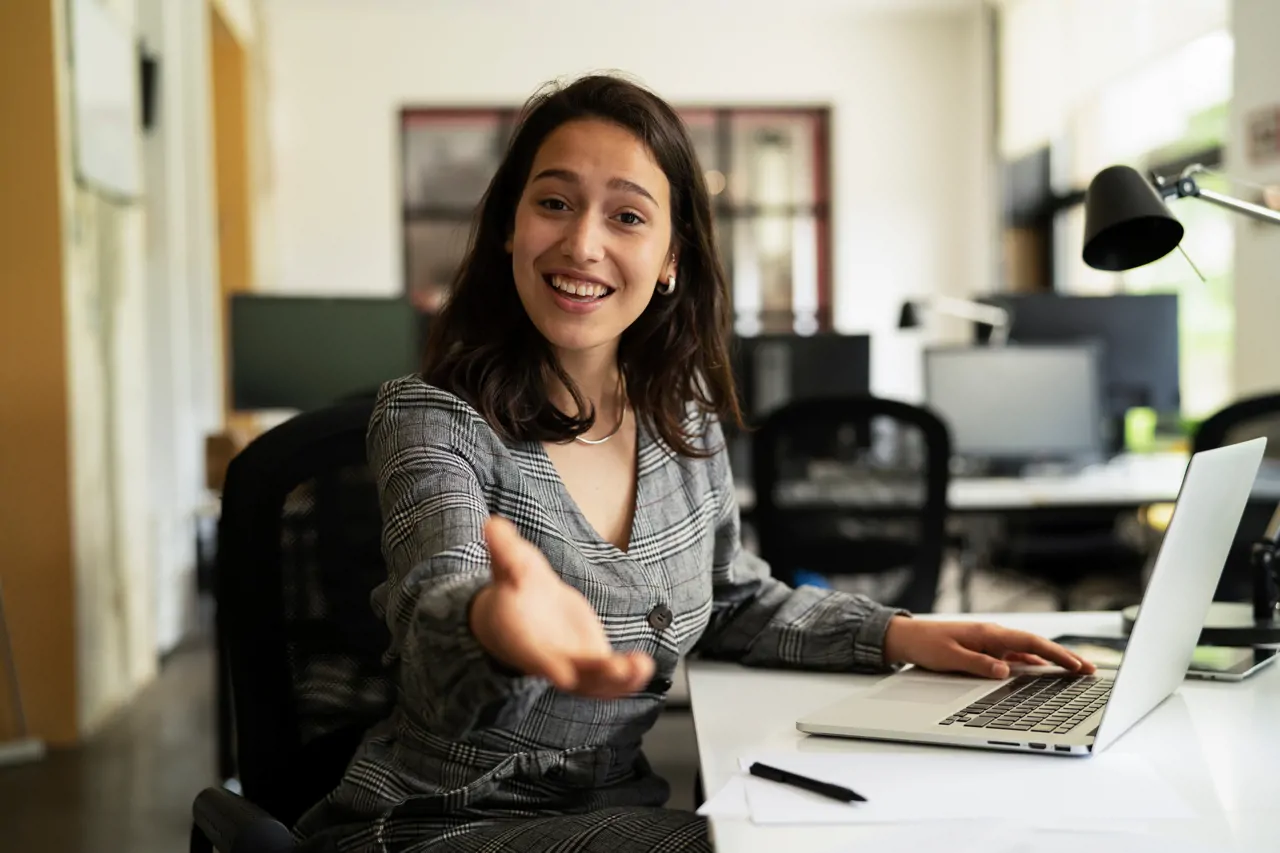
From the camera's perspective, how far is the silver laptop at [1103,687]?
38.2 inches

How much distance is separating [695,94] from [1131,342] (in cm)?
409

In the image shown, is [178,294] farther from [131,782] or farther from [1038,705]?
[1038,705]

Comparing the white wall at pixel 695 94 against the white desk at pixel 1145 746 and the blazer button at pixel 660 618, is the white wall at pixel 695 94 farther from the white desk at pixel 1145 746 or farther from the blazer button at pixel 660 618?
the blazer button at pixel 660 618

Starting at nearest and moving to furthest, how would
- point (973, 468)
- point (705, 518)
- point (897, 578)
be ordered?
point (705, 518), point (897, 578), point (973, 468)

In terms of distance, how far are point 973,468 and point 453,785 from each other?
3.12m

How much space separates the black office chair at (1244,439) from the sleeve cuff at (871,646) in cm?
86

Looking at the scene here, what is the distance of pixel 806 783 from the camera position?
3.06ft

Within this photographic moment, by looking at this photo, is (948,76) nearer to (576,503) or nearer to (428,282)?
(428,282)

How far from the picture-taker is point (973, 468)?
3982mm

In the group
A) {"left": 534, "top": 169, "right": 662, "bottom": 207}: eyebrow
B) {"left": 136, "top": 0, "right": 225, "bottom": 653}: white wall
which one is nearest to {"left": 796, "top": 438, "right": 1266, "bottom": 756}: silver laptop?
{"left": 534, "top": 169, "right": 662, "bottom": 207}: eyebrow

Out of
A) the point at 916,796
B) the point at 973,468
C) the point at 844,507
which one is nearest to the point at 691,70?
the point at 973,468

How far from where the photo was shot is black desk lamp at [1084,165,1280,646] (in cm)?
117

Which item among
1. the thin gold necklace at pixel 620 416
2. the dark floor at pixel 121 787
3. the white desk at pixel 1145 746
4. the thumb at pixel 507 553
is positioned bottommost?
the dark floor at pixel 121 787

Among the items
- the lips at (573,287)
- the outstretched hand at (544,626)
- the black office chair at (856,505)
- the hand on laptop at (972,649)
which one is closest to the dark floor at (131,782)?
the black office chair at (856,505)
